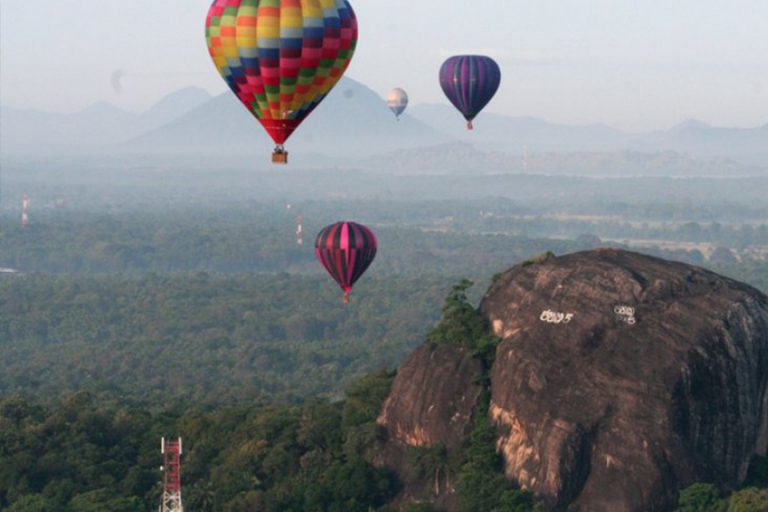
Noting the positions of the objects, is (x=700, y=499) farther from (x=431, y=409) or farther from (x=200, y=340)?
(x=200, y=340)

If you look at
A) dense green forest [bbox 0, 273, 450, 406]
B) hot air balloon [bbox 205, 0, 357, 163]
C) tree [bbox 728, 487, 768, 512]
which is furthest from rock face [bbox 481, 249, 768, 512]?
dense green forest [bbox 0, 273, 450, 406]

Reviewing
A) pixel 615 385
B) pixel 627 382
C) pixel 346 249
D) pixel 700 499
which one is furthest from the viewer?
pixel 346 249

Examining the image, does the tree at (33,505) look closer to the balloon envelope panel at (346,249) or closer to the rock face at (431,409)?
the rock face at (431,409)

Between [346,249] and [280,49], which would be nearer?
[280,49]

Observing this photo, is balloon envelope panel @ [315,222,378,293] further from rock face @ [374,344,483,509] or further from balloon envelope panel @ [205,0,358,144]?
balloon envelope panel @ [205,0,358,144]

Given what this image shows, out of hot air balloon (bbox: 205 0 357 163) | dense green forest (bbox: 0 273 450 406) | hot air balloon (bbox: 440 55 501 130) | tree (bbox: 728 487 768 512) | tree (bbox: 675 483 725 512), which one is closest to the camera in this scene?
tree (bbox: 728 487 768 512)

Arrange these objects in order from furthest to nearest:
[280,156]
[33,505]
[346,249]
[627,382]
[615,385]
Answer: [346,249]
[33,505]
[280,156]
[615,385]
[627,382]

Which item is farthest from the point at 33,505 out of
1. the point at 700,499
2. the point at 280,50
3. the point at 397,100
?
the point at 397,100
